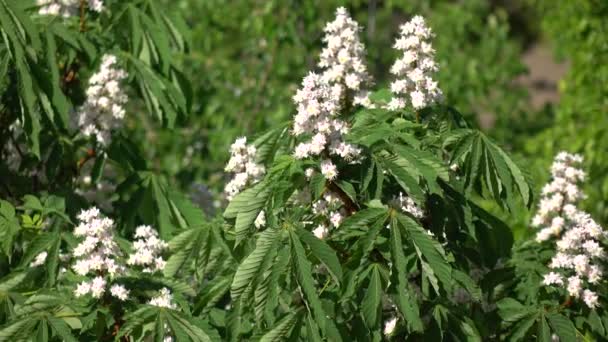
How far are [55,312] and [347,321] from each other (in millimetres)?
899

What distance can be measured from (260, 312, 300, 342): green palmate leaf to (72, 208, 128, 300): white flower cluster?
1.55 ft

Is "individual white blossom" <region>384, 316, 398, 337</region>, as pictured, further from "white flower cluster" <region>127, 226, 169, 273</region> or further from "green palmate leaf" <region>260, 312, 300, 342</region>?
"white flower cluster" <region>127, 226, 169, 273</region>

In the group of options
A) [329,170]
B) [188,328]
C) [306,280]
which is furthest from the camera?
[188,328]

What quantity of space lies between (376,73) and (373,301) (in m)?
7.40

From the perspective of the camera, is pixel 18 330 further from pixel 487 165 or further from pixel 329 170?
pixel 487 165

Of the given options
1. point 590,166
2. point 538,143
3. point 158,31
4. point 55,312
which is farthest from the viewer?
point 538,143

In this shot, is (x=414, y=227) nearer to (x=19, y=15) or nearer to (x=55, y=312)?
(x=55, y=312)

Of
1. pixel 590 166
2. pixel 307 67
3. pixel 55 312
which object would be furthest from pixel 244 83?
pixel 55 312

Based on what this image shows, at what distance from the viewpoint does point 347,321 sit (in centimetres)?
312

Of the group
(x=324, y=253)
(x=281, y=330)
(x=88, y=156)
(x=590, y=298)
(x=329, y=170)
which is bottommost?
(x=281, y=330)

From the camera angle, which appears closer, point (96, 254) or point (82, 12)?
point (96, 254)

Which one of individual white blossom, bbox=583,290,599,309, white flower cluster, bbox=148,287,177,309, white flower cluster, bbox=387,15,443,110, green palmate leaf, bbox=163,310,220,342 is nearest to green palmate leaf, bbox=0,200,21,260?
white flower cluster, bbox=148,287,177,309

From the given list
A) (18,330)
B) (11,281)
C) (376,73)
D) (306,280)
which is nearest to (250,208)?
(306,280)

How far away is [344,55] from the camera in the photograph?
3.34 m
